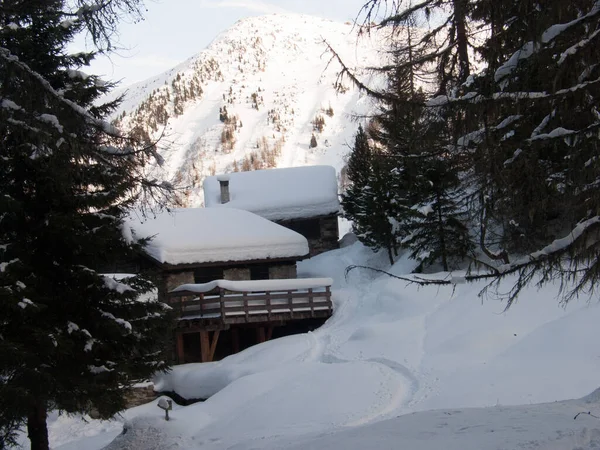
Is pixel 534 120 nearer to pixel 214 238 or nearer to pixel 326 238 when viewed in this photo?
pixel 214 238

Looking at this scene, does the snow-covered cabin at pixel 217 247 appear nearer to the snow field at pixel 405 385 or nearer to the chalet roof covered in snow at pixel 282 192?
the snow field at pixel 405 385

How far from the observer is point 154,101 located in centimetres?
11631

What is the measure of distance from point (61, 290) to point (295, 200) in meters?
28.2

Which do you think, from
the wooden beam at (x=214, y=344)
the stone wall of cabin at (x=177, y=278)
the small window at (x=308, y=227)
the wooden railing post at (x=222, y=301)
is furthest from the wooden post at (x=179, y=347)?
the small window at (x=308, y=227)

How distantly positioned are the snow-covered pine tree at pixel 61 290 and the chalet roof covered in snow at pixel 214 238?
12.0 metres

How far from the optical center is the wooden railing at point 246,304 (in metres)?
22.5

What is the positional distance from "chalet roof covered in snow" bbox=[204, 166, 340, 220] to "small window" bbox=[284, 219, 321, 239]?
755 millimetres

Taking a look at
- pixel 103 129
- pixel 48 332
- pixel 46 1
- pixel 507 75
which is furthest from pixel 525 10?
pixel 48 332

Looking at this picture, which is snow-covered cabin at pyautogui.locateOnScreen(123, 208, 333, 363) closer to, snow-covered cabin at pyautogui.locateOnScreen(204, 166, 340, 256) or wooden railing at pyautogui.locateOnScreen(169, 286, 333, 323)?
wooden railing at pyautogui.locateOnScreen(169, 286, 333, 323)

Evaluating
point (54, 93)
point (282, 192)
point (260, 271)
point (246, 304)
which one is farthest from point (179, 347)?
point (282, 192)

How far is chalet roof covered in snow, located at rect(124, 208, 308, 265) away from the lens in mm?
23984

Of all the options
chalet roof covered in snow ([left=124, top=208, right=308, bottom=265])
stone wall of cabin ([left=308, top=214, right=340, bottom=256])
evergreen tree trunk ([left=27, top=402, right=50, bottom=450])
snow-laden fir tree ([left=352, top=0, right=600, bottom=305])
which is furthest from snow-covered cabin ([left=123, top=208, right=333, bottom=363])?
snow-laden fir tree ([left=352, top=0, right=600, bottom=305])

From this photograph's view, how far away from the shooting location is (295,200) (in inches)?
1522

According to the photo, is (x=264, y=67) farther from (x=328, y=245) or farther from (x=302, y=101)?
(x=328, y=245)
